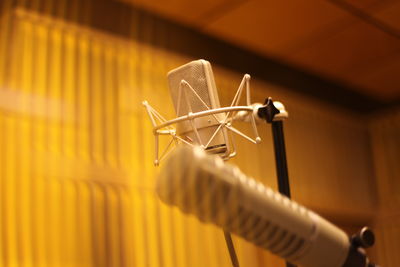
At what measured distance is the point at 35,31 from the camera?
2102 mm

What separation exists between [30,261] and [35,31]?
0.85m

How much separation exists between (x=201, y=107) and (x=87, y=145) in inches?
52.6

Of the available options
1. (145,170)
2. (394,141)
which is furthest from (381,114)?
(145,170)

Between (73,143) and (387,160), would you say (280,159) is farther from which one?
(73,143)

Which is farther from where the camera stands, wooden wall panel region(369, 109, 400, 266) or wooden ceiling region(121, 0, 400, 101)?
wooden wall panel region(369, 109, 400, 266)

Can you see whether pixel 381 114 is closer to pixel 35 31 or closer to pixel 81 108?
pixel 81 108

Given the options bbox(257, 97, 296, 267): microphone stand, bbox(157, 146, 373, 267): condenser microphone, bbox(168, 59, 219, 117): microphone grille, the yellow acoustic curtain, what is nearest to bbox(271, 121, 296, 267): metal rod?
bbox(257, 97, 296, 267): microphone stand

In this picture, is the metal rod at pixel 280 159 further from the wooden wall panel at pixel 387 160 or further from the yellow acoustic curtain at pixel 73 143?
the wooden wall panel at pixel 387 160

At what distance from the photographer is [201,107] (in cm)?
90

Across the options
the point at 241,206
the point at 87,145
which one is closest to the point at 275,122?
the point at 241,206

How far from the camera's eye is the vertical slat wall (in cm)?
183

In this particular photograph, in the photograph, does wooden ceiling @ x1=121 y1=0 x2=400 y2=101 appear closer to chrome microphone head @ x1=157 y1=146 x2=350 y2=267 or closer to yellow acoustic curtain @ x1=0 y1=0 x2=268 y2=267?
yellow acoustic curtain @ x1=0 y1=0 x2=268 y2=267

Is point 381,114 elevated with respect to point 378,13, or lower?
lower

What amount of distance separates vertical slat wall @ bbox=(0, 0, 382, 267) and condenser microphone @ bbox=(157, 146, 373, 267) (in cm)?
109
